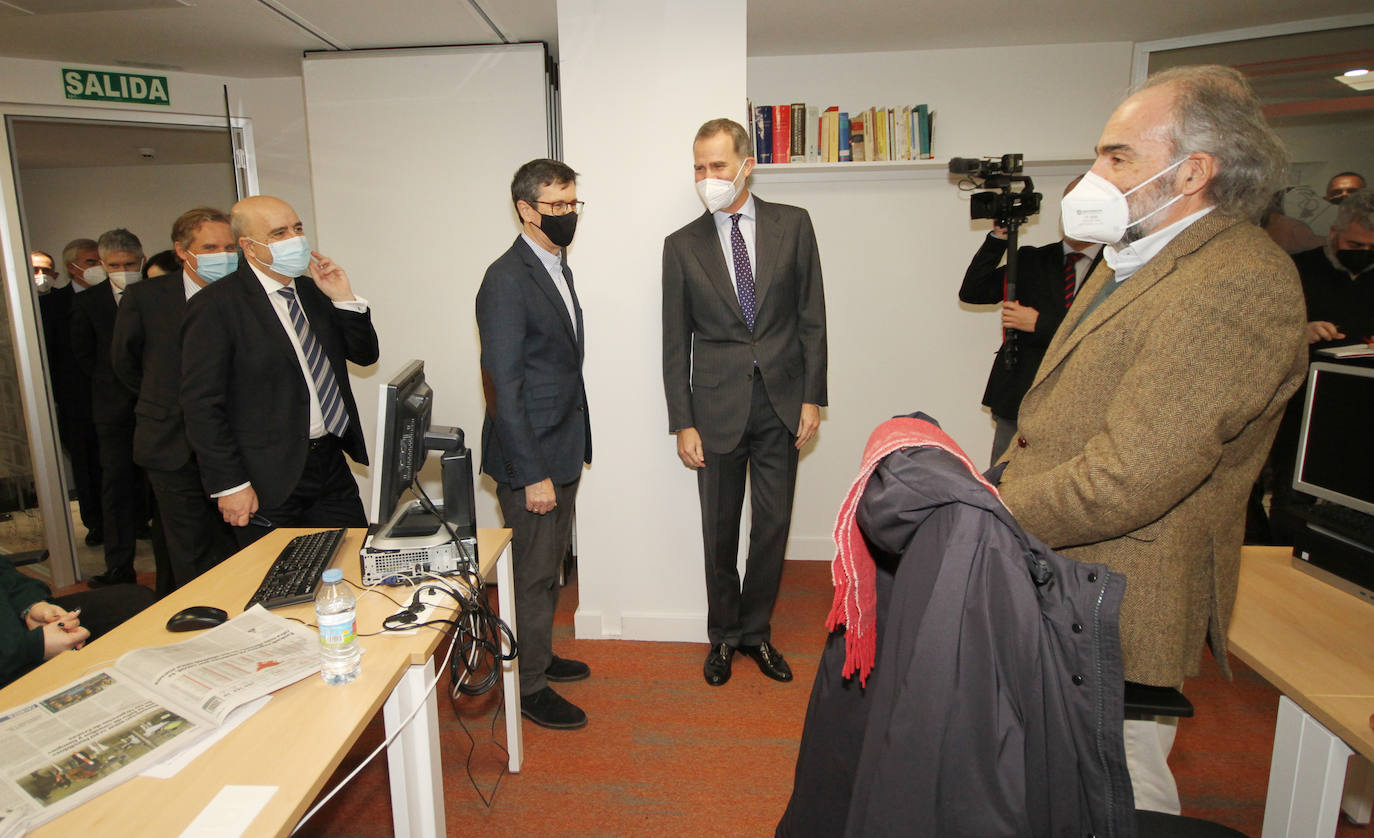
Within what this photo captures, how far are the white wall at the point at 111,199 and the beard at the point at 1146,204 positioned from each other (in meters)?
7.09

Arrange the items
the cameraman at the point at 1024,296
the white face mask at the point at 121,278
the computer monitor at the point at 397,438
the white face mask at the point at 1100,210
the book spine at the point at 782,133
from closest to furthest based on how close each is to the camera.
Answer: the white face mask at the point at 1100,210
the computer monitor at the point at 397,438
the cameraman at the point at 1024,296
the book spine at the point at 782,133
the white face mask at the point at 121,278

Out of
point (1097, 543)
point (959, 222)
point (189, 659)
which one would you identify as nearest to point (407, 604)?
point (189, 659)

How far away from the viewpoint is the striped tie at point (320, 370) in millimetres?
2369

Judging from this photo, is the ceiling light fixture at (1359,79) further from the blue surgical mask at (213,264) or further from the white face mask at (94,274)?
the white face mask at (94,274)

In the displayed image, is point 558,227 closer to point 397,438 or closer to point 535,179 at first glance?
point 535,179

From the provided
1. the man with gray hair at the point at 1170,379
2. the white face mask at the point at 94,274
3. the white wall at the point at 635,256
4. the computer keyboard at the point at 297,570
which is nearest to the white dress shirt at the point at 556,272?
the white wall at the point at 635,256

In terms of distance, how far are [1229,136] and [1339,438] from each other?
2.70 ft

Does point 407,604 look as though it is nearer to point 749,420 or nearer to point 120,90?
point 749,420

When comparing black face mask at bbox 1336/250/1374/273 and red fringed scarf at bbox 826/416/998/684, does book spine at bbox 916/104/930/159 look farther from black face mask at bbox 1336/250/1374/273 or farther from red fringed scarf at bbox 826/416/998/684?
red fringed scarf at bbox 826/416/998/684

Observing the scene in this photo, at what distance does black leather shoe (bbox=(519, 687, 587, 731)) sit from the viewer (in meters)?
2.50

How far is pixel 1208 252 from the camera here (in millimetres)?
1265

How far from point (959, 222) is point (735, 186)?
171 cm

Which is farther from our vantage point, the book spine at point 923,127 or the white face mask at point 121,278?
the white face mask at point 121,278

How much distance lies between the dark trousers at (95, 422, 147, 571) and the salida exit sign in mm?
1622
